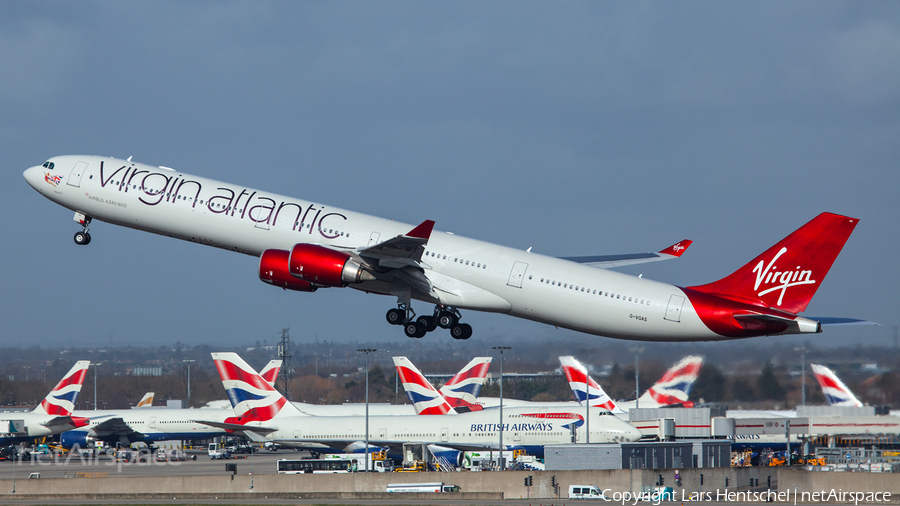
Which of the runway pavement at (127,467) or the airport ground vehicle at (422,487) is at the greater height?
the airport ground vehicle at (422,487)

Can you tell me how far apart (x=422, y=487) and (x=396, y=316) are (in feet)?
34.7

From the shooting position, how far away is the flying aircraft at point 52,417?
2945 inches

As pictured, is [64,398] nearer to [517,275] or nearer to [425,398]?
[425,398]

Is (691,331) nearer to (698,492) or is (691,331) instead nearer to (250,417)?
(698,492)

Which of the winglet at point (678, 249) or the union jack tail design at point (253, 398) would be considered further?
the union jack tail design at point (253, 398)

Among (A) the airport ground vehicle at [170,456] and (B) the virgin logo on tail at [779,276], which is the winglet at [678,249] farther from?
(A) the airport ground vehicle at [170,456]

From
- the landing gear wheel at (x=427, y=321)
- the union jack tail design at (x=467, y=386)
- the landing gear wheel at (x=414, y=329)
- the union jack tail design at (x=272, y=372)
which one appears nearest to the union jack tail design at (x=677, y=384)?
the union jack tail design at (x=467, y=386)

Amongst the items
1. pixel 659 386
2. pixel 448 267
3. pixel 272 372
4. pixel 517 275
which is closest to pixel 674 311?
pixel 517 275

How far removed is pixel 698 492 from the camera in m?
50.1

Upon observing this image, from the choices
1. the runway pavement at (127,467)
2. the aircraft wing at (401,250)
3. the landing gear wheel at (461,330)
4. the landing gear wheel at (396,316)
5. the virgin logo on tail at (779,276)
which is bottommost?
the runway pavement at (127,467)

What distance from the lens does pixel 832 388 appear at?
193 ft

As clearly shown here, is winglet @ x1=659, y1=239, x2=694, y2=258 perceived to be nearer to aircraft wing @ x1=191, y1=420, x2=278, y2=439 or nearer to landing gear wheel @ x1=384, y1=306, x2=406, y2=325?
landing gear wheel @ x1=384, y1=306, x2=406, y2=325

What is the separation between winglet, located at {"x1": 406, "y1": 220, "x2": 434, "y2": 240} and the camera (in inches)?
1498

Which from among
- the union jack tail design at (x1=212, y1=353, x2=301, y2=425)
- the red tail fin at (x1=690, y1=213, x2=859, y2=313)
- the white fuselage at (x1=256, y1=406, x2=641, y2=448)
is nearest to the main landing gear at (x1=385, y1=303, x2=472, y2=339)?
the red tail fin at (x1=690, y1=213, x2=859, y2=313)
